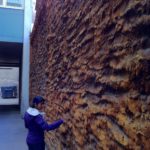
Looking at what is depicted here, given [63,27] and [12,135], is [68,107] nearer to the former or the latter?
[63,27]

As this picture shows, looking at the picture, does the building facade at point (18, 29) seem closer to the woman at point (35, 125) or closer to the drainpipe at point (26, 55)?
the drainpipe at point (26, 55)

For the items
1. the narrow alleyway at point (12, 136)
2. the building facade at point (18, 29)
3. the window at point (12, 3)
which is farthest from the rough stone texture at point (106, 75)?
the window at point (12, 3)

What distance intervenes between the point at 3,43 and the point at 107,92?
1107 cm

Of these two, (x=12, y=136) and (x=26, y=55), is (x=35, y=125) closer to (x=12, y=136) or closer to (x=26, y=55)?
(x=12, y=136)

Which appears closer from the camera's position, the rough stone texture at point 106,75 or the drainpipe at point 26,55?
the rough stone texture at point 106,75

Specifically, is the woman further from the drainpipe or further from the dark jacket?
the drainpipe

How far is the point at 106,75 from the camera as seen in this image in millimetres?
2492

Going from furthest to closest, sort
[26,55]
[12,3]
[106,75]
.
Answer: [26,55] → [12,3] → [106,75]

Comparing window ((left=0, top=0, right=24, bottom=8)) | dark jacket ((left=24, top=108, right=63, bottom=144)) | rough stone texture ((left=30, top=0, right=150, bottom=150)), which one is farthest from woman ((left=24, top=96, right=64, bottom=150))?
window ((left=0, top=0, right=24, bottom=8))

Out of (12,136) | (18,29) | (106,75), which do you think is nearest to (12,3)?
(18,29)

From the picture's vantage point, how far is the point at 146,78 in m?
1.80

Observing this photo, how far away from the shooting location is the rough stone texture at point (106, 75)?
1856 millimetres

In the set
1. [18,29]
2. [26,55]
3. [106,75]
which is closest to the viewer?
[106,75]

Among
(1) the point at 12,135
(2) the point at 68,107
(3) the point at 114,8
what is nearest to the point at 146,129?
(3) the point at 114,8
